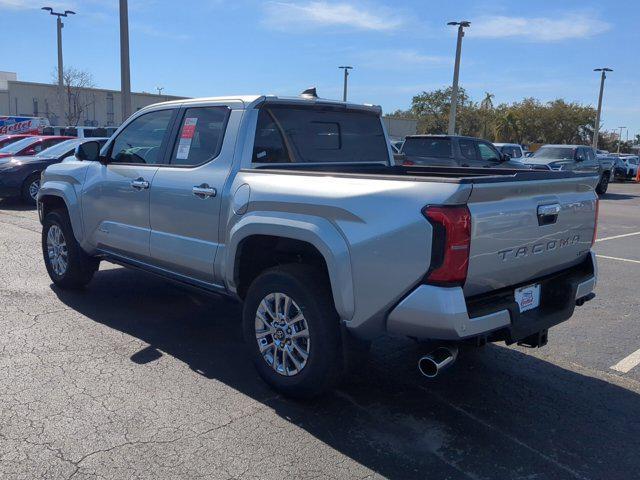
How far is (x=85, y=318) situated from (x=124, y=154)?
5.10 feet

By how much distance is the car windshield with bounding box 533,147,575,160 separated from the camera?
2056 cm

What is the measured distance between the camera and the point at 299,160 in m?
4.84

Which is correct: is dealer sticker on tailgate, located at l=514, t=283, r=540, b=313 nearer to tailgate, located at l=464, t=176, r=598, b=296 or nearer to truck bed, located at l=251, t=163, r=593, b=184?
tailgate, located at l=464, t=176, r=598, b=296

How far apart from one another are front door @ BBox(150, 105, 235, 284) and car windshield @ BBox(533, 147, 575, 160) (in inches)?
714

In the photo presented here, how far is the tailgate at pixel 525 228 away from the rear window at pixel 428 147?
38.3ft

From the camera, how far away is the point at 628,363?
4938 millimetres

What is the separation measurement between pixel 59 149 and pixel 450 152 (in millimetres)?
9533

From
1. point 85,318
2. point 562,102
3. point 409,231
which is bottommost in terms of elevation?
point 85,318

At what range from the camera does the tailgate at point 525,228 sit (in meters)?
3.29

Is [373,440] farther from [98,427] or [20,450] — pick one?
[20,450]

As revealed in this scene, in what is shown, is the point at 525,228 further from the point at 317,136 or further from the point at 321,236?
the point at 317,136

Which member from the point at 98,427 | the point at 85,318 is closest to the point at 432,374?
the point at 98,427

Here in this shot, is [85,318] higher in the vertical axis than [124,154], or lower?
lower

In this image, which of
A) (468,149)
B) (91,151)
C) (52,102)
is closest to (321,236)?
(91,151)
